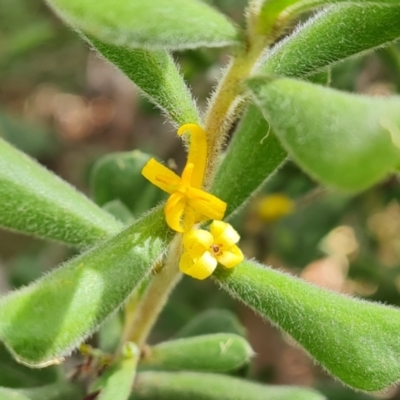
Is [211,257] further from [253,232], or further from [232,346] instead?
[253,232]

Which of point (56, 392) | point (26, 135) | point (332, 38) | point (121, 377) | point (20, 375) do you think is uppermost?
point (332, 38)

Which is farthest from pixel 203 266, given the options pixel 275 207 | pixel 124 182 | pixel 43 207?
pixel 275 207

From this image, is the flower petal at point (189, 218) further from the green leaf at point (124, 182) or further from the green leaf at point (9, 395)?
the green leaf at point (124, 182)

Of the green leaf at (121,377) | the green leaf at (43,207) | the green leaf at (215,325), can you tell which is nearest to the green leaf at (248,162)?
the green leaf at (43,207)

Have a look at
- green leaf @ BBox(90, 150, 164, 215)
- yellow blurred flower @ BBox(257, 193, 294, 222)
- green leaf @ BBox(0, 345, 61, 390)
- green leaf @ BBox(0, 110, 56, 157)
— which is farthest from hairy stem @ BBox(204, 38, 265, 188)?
green leaf @ BBox(0, 110, 56, 157)

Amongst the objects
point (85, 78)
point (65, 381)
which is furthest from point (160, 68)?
point (85, 78)

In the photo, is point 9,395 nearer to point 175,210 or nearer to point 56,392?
point 56,392

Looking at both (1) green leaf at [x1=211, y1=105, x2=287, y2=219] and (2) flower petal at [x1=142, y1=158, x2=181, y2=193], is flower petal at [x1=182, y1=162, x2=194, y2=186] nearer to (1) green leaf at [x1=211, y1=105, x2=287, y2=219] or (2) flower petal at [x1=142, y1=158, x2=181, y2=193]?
(2) flower petal at [x1=142, y1=158, x2=181, y2=193]
